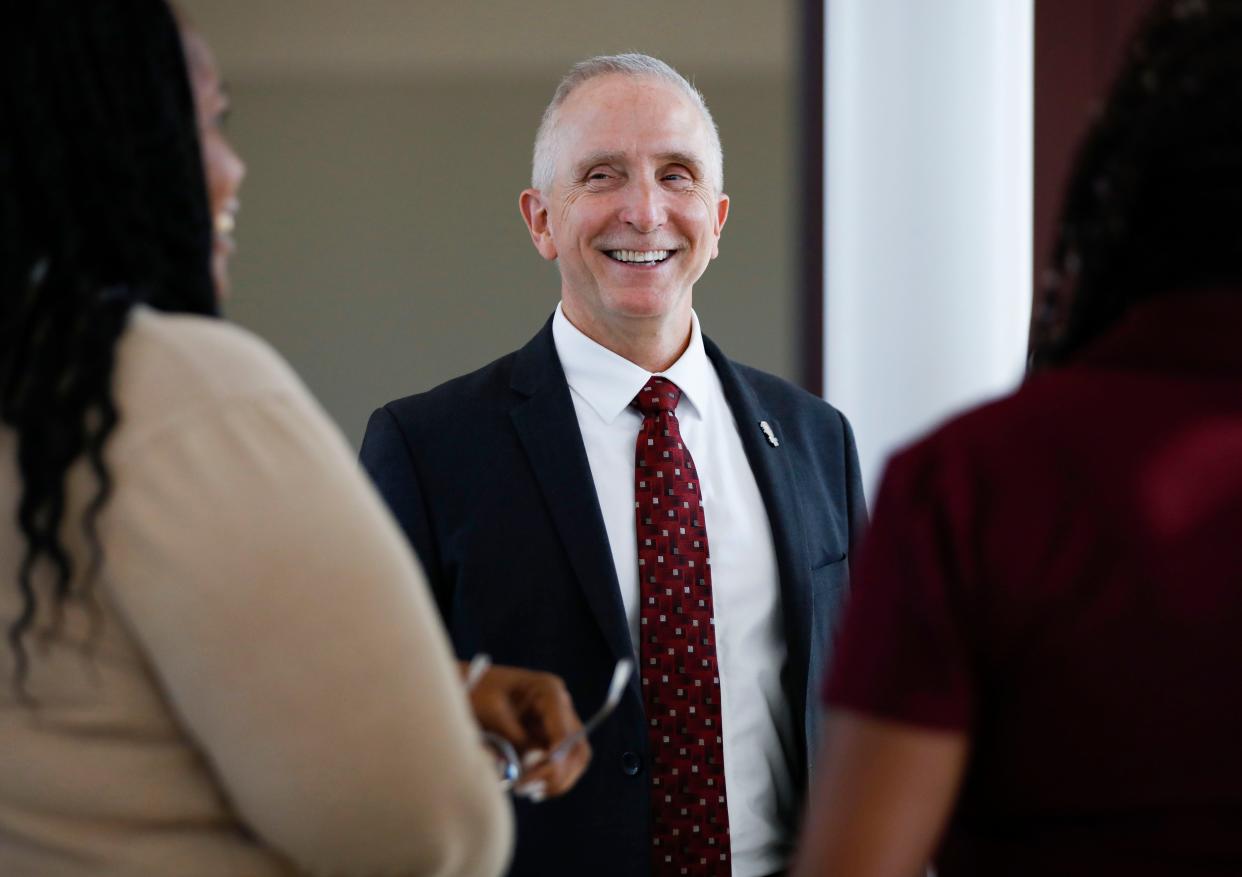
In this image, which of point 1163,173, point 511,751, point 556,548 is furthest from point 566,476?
point 1163,173

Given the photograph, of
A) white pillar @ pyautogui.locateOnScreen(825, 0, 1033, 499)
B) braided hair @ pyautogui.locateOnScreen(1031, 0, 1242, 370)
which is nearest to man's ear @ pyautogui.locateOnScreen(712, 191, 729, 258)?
white pillar @ pyautogui.locateOnScreen(825, 0, 1033, 499)

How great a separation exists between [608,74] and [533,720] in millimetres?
1275

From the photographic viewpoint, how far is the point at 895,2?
3.34 meters

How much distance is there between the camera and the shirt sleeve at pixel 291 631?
0.85 meters

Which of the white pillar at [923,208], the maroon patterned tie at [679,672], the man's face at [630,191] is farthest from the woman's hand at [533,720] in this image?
the white pillar at [923,208]

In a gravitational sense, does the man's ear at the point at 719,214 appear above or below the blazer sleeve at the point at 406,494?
above

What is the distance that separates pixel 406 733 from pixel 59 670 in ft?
0.74

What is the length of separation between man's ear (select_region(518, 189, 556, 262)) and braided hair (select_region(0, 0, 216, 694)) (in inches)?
51.8

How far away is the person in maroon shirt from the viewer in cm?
83

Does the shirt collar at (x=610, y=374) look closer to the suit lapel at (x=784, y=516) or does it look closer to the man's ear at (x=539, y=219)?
the suit lapel at (x=784, y=516)

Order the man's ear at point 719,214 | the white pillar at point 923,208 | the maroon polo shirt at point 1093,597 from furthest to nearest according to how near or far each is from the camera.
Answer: the white pillar at point 923,208
the man's ear at point 719,214
the maroon polo shirt at point 1093,597

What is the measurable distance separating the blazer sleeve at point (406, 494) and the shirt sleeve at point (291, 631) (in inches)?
39.6

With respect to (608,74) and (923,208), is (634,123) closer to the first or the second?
(608,74)

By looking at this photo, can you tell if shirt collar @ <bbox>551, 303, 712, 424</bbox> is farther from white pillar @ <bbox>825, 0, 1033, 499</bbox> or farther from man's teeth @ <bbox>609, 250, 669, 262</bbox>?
white pillar @ <bbox>825, 0, 1033, 499</bbox>
